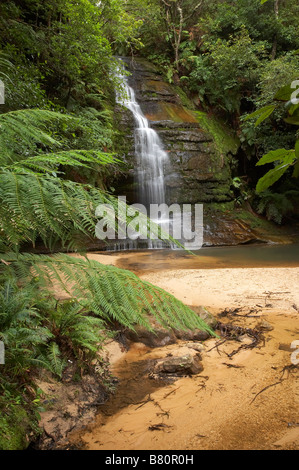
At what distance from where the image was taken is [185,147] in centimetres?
1220

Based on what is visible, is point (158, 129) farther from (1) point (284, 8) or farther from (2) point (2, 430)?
(2) point (2, 430)

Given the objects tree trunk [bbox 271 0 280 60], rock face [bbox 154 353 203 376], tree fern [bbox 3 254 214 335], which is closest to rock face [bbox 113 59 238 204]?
→ tree trunk [bbox 271 0 280 60]

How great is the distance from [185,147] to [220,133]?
2.94 meters

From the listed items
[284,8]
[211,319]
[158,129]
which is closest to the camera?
[211,319]

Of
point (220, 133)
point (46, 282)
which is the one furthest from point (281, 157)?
point (220, 133)

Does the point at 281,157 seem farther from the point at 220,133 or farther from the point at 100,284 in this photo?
the point at 220,133

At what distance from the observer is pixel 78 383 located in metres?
1.90

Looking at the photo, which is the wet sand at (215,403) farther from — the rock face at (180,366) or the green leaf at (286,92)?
the green leaf at (286,92)

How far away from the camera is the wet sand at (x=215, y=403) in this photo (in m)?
1.47

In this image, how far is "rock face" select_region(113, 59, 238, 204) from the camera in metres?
11.7

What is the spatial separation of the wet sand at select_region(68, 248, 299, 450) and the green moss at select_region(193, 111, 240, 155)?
11657mm

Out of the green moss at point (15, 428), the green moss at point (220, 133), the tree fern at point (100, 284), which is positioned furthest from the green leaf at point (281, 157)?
the green moss at point (220, 133)
